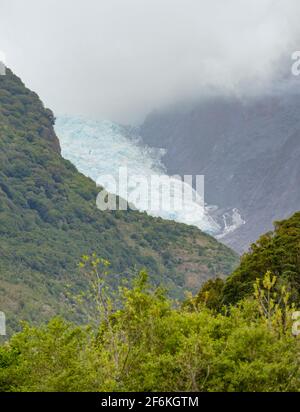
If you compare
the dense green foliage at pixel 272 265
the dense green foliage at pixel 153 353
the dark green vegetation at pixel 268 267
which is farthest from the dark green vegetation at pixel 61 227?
the dense green foliage at pixel 153 353

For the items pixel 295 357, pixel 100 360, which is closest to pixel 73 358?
pixel 100 360

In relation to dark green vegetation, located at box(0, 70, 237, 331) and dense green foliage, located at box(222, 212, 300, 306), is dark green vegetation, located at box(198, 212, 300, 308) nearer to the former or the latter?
dense green foliage, located at box(222, 212, 300, 306)

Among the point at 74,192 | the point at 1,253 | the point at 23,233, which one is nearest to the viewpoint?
the point at 1,253

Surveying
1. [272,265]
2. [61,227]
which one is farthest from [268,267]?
[61,227]

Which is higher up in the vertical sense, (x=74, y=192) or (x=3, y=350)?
(x=74, y=192)

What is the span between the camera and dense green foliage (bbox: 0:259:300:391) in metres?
31.5

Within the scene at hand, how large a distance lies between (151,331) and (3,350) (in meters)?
5.88

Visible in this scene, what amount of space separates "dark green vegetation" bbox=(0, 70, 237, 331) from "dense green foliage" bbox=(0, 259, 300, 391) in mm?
111471

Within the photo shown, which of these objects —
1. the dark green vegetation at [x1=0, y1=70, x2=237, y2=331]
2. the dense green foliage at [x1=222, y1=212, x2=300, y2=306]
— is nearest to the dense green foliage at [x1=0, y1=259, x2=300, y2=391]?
the dense green foliage at [x1=222, y1=212, x2=300, y2=306]

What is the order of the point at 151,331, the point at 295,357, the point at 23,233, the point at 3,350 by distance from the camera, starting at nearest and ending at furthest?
the point at 295,357, the point at 151,331, the point at 3,350, the point at 23,233

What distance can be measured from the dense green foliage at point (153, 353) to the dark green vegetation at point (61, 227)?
11147 cm

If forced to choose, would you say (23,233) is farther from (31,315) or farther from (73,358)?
(73,358)

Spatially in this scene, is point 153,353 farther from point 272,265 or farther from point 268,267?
point 272,265

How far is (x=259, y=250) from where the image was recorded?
64750mm
